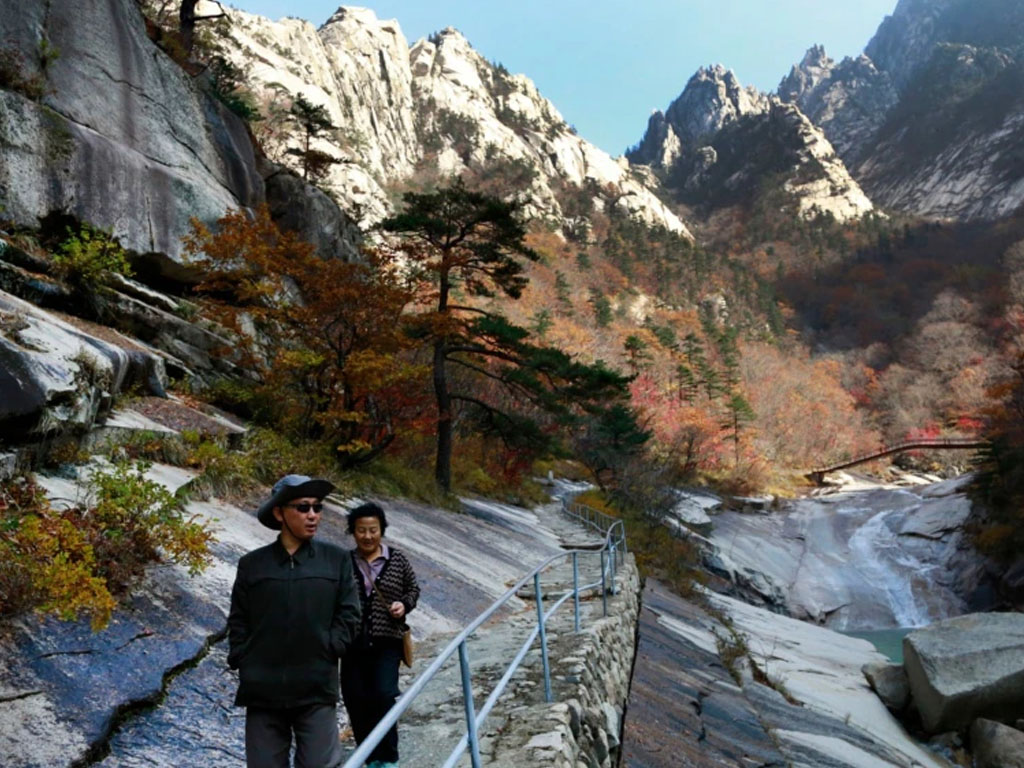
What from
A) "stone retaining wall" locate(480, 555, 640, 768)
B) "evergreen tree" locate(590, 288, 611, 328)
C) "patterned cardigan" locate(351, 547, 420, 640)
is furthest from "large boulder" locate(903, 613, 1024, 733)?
"evergreen tree" locate(590, 288, 611, 328)

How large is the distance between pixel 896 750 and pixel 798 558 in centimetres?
2403

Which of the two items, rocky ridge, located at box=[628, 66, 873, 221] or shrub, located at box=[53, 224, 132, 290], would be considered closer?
shrub, located at box=[53, 224, 132, 290]

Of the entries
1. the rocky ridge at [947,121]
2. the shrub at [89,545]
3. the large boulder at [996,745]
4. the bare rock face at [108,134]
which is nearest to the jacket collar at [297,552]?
the shrub at [89,545]

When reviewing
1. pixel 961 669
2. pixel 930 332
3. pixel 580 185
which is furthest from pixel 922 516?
pixel 580 185

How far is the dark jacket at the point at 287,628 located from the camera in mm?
2652

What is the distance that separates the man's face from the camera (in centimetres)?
283

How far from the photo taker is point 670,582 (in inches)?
728

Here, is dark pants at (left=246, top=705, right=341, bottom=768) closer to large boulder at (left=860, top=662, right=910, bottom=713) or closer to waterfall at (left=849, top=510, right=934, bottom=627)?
large boulder at (left=860, top=662, right=910, bottom=713)

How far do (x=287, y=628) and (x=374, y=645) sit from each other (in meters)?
0.99

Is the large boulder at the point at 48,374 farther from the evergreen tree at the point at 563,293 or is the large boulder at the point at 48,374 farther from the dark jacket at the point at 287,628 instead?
the evergreen tree at the point at 563,293

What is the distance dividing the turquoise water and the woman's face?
21782mm

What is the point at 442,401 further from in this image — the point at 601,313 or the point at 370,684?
the point at 601,313

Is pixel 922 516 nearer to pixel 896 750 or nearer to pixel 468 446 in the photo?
pixel 468 446

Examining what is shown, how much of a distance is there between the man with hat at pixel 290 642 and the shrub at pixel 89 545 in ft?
6.16
